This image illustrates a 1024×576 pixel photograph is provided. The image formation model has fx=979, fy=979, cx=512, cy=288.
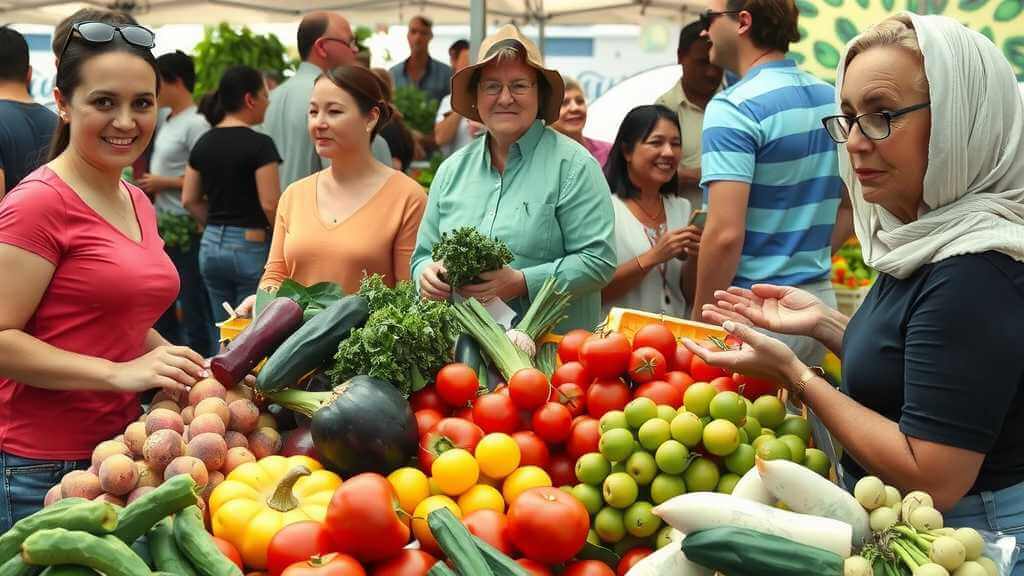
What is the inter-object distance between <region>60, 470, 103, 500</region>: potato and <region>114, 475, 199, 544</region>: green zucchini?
36cm

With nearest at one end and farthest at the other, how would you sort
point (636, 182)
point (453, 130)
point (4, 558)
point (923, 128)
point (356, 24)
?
point (4, 558), point (923, 128), point (636, 182), point (453, 130), point (356, 24)

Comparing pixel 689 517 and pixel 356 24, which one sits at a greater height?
pixel 356 24

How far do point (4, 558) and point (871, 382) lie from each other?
177 centimetres

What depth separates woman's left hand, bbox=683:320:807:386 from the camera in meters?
2.21

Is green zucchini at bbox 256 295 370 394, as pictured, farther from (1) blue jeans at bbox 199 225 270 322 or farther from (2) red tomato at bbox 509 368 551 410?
(1) blue jeans at bbox 199 225 270 322

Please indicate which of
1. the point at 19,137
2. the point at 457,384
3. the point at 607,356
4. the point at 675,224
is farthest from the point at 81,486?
the point at 675,224

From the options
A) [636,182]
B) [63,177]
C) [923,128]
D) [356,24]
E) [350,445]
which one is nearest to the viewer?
[923,128]

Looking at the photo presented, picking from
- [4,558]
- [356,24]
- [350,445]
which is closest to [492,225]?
[350,445]

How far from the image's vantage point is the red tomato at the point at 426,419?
2.54 meters

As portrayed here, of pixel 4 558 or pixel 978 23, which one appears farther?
pixel 978 23

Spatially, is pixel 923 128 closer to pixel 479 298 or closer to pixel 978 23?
pixel 479 298

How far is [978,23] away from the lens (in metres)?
6.30

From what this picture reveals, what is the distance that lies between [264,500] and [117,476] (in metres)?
0.33

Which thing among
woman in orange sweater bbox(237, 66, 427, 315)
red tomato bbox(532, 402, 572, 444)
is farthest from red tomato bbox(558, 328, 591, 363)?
woman in orange sweater bbox(237, 66, 427, 315)
